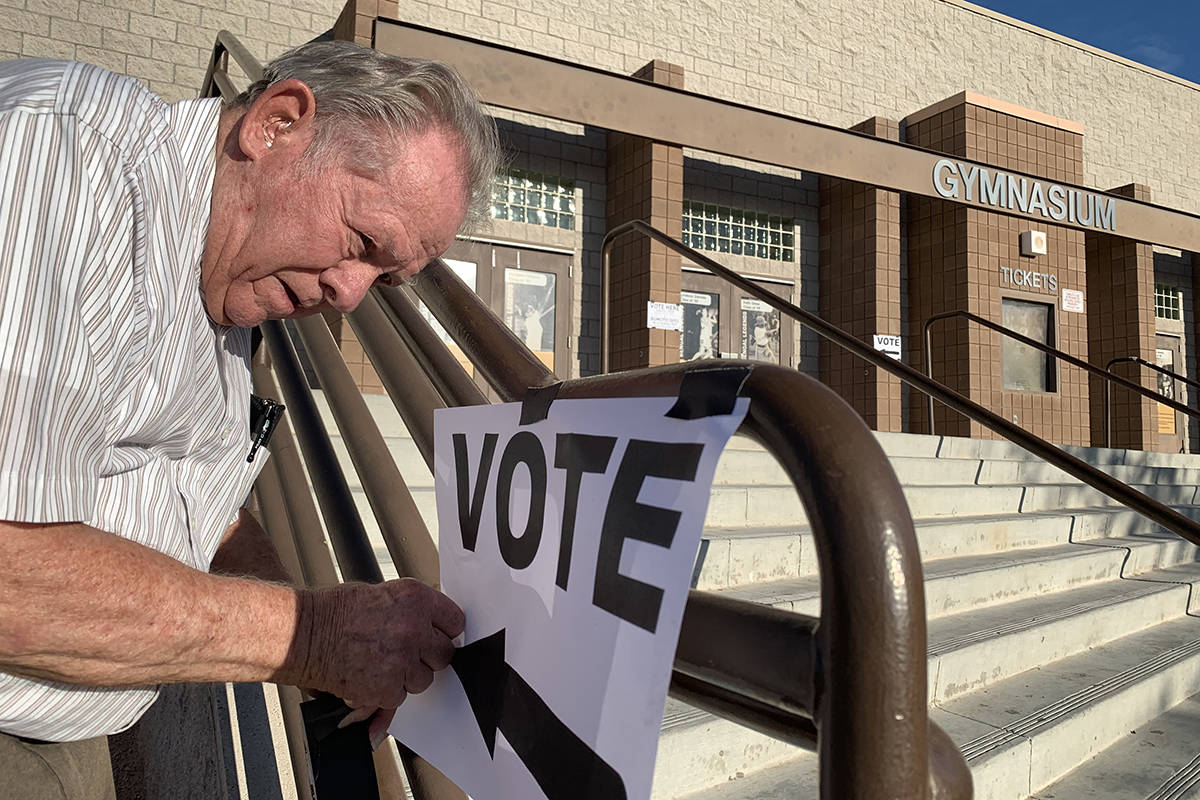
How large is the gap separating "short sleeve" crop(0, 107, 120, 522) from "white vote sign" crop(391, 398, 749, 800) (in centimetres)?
31

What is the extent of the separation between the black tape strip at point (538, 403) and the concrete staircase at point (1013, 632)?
3.75 feet

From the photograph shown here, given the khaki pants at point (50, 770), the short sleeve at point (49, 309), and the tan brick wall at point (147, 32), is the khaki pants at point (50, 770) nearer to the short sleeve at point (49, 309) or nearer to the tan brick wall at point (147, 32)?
the short sleeve at point (49, 309)

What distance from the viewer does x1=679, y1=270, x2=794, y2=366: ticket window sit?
830 centimetres

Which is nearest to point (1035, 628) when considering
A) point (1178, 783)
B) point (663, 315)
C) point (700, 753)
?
point (1178, 783)

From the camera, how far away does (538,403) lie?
70cm

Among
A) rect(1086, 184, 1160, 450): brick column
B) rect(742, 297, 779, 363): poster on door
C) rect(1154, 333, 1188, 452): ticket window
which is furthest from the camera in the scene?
rect(1154, 333, 1188, 452): ticket window

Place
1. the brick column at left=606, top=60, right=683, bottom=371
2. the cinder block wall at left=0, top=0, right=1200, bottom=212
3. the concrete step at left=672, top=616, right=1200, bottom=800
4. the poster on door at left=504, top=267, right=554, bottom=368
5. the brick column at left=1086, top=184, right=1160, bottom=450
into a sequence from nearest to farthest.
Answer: the concrete step at left=672, top=616, right=1200, bottom=800 < the cinder block wall at left=0, top=0, right=1200, bottom=212 < the brick column at left=606, top=60, right=683, bottom=371 < the poster on door at left=504, top=267, right=554, bottom=368 < the brick column at left=1086, top=184, right=1160, bottom=450

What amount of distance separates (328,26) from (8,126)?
707cm

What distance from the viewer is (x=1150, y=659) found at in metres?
2.70

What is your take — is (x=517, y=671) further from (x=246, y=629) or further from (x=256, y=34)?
(x=256, y=34)

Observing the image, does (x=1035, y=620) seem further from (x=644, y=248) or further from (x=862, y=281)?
(x=862, y=281)

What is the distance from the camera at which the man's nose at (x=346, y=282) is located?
39.5 inches

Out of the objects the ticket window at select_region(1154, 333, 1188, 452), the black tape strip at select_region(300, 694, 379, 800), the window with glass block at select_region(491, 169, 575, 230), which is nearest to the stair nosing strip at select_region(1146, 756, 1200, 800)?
the black tape strip at select_region(300, 694, 379, 800)

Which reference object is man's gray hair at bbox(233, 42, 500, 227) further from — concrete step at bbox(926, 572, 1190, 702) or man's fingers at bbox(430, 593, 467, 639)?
concrete step at bbox(926, 572, 1190, 702)
